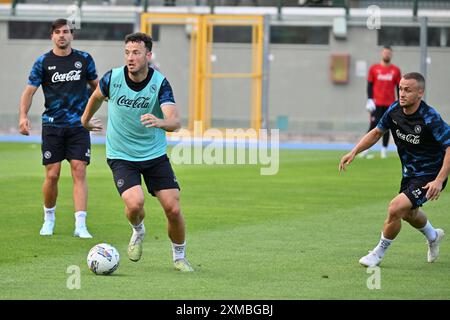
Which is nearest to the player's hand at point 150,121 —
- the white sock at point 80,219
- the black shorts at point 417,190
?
the black shorts at point 417,190

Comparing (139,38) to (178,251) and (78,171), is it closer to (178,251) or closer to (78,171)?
(178,251)

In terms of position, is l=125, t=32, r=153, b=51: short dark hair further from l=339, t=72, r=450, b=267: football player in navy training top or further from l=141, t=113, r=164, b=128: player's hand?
l=339, t=72, r=450, b=267: football player in navy training top

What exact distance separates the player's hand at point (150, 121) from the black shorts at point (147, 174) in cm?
80

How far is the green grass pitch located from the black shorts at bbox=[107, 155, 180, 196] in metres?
0.75

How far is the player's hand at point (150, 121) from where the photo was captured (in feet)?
30.8

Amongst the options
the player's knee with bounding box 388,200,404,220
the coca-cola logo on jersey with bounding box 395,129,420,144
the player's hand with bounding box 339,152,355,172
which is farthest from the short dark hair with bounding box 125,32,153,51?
the player's knee with bounding box 388,200,404,220

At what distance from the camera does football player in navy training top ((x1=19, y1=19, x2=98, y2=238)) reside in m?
12.6

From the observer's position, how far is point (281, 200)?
16500mm

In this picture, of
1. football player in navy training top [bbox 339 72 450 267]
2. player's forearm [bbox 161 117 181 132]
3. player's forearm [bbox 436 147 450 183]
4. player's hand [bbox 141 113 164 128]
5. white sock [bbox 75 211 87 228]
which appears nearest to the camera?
player's hand [bbox 141 113 164 128]

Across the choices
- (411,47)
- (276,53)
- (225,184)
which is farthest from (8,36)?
(225,184)

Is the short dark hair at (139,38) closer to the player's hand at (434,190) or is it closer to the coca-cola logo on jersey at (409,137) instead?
the coca-cola logo on jersey at (409,137)

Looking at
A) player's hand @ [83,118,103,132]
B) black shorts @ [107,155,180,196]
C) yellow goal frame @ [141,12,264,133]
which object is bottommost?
black shorts @ [107,155,180,196]

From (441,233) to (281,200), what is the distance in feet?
18.4
